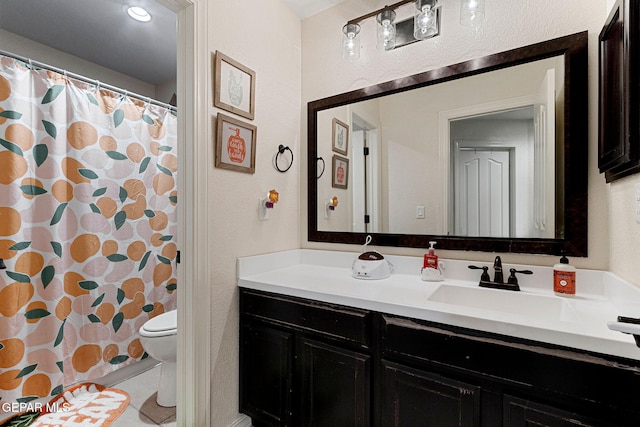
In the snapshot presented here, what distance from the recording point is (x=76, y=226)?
6.57ft

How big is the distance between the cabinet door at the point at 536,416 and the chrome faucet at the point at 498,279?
0.52m

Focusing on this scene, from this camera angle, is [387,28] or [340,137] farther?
[340,137]

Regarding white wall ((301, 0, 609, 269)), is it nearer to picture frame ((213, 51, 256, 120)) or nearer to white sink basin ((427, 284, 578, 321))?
white sink basin ((427, 284, 578, 321))

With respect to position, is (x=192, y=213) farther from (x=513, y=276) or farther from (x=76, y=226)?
(x=513, y=276)

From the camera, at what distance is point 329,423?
1289 mm

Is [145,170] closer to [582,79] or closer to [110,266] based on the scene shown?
[110,266]

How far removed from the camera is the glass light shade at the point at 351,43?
5.61 feet

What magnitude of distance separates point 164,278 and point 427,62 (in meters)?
2.44

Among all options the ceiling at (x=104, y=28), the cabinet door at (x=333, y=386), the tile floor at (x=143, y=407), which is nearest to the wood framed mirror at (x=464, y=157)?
the cabinet door at (x=333, y=386)

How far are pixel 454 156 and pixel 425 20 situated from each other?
67cm

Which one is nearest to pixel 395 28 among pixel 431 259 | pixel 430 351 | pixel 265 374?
pixel 431 259

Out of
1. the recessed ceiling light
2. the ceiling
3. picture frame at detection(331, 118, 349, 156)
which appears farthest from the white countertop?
the recessed ceiling light

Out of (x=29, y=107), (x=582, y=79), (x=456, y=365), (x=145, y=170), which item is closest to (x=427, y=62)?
(x=582, y=79)

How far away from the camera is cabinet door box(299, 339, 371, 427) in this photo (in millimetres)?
1201
